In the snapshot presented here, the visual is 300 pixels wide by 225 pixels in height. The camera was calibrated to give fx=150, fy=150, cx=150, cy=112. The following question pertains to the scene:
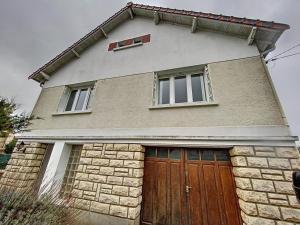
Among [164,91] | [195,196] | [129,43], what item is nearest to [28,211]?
[195,196]

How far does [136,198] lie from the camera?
4414mm

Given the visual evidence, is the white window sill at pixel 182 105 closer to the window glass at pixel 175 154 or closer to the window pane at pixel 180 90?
the window pane at pixel 180 90

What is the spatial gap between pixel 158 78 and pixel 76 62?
4983 mm

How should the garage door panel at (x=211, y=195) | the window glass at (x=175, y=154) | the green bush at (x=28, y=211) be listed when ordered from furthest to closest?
the window glass at (x=175, y=154), the garage door panel at (x=211, y=195), the green bush at (x=28, y=211)

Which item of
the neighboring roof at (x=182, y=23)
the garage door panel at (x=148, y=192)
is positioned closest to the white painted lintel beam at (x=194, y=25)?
the neighboring roof at (x=182, y=23)

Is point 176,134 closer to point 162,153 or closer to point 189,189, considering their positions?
point 162,153

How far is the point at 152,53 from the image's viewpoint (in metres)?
6.41

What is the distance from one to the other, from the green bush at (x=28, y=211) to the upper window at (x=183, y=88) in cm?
424

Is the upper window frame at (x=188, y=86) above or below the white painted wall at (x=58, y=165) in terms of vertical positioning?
above

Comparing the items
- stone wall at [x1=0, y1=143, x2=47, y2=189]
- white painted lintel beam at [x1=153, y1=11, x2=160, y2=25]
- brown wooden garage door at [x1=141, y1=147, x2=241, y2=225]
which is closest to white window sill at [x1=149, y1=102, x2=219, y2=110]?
brown wooden garage door at [x1=141, y1=147, x2=241, y2=225]

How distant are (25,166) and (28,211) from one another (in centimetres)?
479

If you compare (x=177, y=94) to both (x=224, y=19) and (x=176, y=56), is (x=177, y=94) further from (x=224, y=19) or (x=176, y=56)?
(x=224, y=19)

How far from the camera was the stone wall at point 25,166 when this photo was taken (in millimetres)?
6223

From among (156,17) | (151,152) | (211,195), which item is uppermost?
(156,17)
